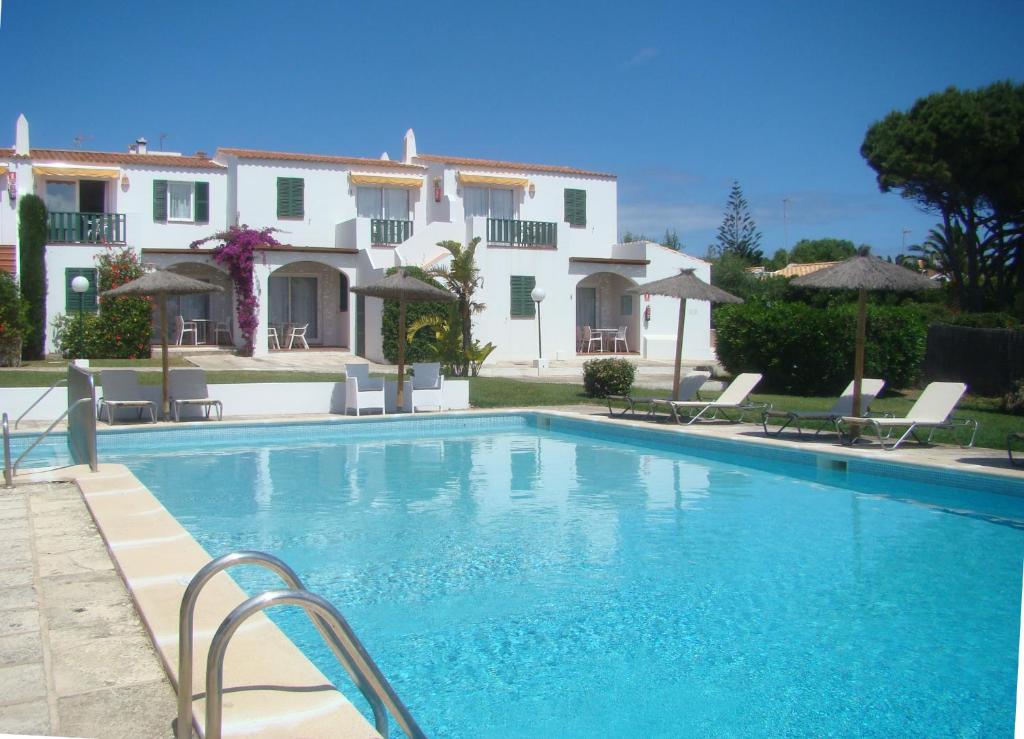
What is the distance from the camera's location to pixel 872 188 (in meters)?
10.2

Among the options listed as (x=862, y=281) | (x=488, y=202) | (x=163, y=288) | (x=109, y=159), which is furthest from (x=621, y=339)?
(x=163, y=288)

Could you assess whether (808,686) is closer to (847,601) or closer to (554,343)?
(847,601)

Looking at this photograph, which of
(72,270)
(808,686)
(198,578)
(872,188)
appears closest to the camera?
(198,578)

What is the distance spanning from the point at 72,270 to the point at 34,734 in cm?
2390

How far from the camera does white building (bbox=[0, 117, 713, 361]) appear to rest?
2639 cm

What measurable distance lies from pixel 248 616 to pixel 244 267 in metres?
Answer: 24.5

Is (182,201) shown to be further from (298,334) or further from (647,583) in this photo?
(647,583)

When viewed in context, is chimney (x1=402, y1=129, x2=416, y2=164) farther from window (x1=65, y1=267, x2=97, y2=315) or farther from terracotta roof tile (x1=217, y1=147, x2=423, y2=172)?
window (x1=65, y1=267, x2=97, y2=315)

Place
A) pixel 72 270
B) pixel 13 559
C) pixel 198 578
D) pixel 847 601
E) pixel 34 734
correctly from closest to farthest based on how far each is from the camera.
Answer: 1. pixel 198 578
2. pixel 34 734
3. pixel 13 559
4. pixel 847 601
5. pixel 72 270

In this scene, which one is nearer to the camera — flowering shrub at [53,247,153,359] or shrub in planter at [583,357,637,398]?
shrub in planter at [583,357,637,398]

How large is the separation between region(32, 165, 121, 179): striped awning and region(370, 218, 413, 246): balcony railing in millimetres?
7710

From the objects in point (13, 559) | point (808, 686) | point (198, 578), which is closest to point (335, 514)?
point (13, 559)

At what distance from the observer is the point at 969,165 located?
35.9 ft

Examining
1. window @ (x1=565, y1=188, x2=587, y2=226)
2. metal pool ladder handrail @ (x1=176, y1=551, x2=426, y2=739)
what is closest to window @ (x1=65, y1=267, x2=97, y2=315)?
window @ (x1=565, y1=188, x2=587, y2=226)
